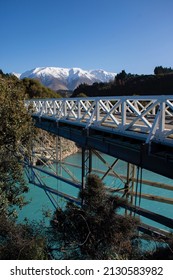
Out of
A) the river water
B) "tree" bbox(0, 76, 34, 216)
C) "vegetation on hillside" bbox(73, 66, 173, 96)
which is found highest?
"vegetation on hillside" bbox(73, 66, 173, 96)

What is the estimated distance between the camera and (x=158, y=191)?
1861 cm

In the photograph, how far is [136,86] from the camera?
176 ft

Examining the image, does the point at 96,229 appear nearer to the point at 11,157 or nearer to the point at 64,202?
the point at 11,157

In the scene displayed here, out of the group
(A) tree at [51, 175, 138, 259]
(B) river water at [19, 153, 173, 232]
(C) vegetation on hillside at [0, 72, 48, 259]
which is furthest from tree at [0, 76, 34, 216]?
(B) river water at [19, 153, 173, 232]

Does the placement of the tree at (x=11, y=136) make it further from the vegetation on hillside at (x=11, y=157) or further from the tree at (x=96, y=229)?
the tree at (x=96, y=229)

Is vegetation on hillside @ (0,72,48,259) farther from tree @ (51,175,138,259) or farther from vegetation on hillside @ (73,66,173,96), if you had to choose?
vegetation on hillside @ (73,66,173,96)

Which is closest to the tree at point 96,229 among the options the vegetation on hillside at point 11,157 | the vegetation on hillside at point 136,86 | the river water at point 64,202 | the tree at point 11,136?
the vegetation on hillside at point 11,157

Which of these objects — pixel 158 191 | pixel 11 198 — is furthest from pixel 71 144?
pixel 11 198

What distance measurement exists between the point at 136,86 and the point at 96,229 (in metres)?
50.6

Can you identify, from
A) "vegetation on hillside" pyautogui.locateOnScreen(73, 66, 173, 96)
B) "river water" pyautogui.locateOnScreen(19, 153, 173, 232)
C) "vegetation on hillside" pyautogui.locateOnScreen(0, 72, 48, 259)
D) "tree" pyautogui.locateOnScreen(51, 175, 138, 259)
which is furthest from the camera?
"vegetation on hillside" pyautogui.locateOnScreen(73, 66, 173, 96)

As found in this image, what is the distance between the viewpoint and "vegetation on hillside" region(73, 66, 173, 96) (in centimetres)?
5009

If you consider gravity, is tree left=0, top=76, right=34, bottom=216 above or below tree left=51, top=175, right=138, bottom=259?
above

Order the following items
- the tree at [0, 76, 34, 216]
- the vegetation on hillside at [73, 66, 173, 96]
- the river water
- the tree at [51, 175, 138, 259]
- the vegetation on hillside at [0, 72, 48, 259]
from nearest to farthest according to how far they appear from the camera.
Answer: the tree at [51, 175, 138, 259]
the vegetation on hillside at [0, 72, 48, 259]
the tree at [0, 76, 34, 216]
the river water
the vegetation on hillside at [73, 66, 173, 96]

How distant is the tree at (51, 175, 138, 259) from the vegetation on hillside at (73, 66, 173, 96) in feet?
146
